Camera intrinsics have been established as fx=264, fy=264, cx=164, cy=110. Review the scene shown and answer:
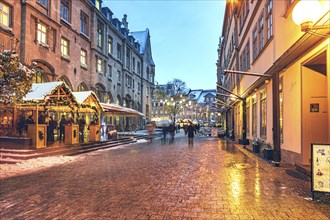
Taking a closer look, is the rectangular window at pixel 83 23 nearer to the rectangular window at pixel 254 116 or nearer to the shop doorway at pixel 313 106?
the rectangular window at pixel 254 116

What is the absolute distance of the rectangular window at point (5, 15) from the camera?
16812 millimetres

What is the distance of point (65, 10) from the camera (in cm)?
2448

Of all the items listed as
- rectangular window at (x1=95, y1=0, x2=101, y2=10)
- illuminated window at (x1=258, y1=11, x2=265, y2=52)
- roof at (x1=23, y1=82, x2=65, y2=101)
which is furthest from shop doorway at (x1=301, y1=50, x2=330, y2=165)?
rectangular window at (x1=95, y1=0, x2=101, y2=10)

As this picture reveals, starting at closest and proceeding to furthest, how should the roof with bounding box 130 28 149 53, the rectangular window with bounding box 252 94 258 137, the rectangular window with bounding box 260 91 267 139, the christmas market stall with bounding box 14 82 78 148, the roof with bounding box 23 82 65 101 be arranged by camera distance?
1. the christmas market stall with bounding box 14 82 78 148
2. the roof with bounding box 23 82 65 101
3. the rectangular window with bounding box 260 91 267 139
4. the rectangular window with bounding box 252 94 258 137
5. the roof with bounding box 130 28 149 53

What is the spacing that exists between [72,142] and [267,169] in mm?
11237

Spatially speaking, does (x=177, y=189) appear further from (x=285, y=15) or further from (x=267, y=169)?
(x=285, y=15)

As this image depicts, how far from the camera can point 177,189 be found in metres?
6.56

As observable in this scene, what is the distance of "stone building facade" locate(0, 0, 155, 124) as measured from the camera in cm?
1839

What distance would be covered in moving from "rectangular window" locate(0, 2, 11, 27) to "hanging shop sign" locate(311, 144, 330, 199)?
1866cm

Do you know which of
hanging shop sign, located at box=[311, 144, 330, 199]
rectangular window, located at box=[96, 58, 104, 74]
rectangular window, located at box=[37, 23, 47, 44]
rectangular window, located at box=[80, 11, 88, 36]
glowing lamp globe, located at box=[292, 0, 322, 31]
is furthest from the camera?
rectangular window, located at box=[96, 58, 104, 74]

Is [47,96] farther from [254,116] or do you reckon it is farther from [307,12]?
[254,116]

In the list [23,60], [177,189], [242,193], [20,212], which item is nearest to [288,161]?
[242,193]

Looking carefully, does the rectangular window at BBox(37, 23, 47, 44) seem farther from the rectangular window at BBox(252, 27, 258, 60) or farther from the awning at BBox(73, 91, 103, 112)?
the rectangular window at BBox(252, 27, 258, 60)

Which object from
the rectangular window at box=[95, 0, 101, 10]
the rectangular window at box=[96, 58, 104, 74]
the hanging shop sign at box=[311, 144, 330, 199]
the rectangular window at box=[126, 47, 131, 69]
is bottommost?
the hanging shop sign at box=[311, 144, 330, 199]
